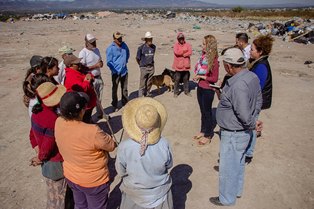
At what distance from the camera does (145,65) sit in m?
7.13

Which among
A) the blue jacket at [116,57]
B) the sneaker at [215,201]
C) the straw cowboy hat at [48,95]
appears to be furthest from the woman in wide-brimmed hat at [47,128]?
the blue jacket at [116,57]

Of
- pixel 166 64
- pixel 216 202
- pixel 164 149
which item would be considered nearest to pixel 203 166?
pixel 216 202

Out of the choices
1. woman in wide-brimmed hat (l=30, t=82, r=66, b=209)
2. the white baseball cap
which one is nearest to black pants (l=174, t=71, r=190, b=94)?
the white baseball cap

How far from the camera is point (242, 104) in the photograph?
2.89 metres

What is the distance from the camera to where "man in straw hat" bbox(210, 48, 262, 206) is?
2918 millimetres

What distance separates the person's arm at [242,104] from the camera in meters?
2.88

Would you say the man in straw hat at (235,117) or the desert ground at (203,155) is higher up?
the man in straw hat at (235,117)

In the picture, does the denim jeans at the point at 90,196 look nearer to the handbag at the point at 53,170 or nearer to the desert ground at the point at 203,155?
the handbag at the point at 53,170

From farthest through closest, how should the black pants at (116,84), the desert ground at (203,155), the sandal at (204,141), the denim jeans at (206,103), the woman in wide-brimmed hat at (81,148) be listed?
the black pants at (116,84) < the sandal at (204,141) < the denim jeans at (206,103) < the desert ground at (203,155) < the woman in wide-brimmed hat at (81,148)

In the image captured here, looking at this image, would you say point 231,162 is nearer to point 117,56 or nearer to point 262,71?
point 262,71

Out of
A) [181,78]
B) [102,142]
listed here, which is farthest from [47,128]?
[181,78]

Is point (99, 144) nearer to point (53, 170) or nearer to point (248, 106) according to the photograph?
point (53, 170)

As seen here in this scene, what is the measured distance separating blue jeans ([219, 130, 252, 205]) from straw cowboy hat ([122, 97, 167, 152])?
1.30 meters

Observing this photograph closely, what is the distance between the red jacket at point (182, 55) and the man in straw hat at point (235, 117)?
12.9ft
